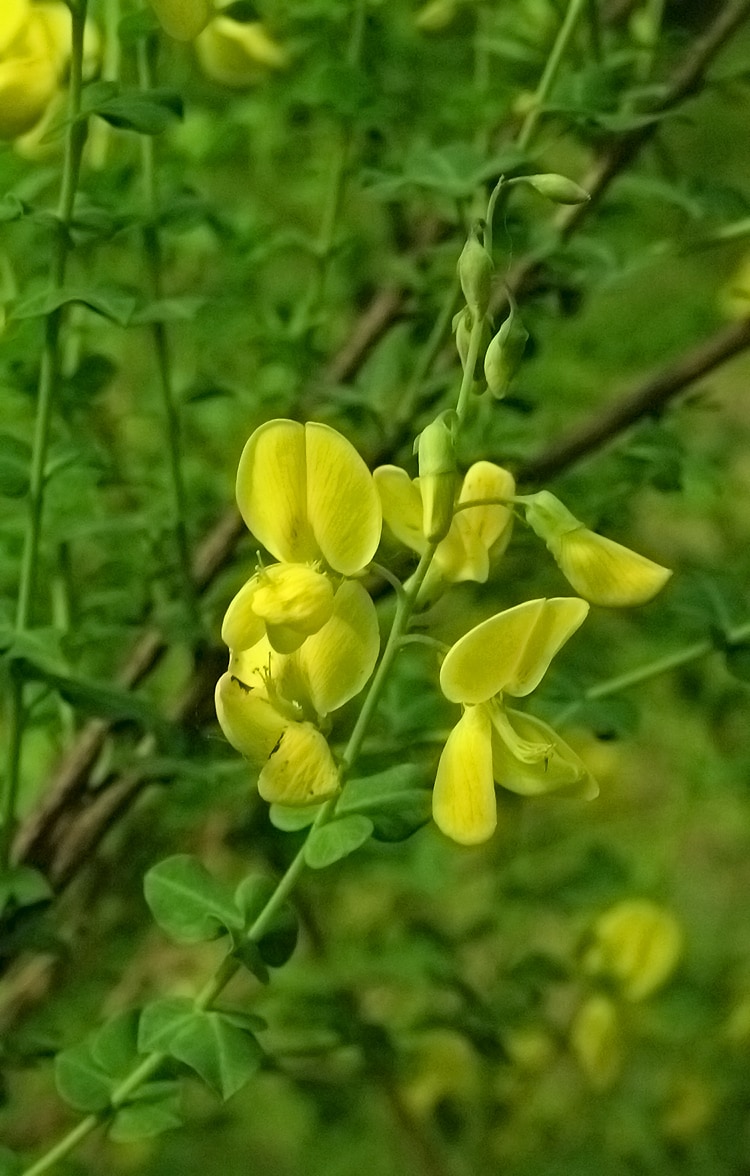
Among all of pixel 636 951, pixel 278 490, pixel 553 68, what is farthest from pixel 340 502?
pixel 636 951

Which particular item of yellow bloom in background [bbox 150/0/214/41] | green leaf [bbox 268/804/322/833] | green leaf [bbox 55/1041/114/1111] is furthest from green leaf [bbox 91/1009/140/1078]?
yellow bloom in background [bbox 150/0/214/41]

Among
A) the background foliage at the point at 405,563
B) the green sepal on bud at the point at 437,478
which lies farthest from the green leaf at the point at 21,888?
the green sepal on bud at the point at 437,478

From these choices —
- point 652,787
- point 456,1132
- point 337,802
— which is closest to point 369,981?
point 456,1132

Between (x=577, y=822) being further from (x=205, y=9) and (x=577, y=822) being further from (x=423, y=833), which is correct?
(x=205, y=9)

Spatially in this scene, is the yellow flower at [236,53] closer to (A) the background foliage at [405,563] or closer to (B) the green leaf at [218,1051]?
(A) the background foliage at [405,563]

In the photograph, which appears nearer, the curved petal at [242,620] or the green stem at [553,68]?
the curved petal at [242,620]

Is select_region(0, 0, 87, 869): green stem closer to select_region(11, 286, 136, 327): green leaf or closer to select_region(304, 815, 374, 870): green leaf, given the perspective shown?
select_region(11, 286, 136, 327): green leaf
